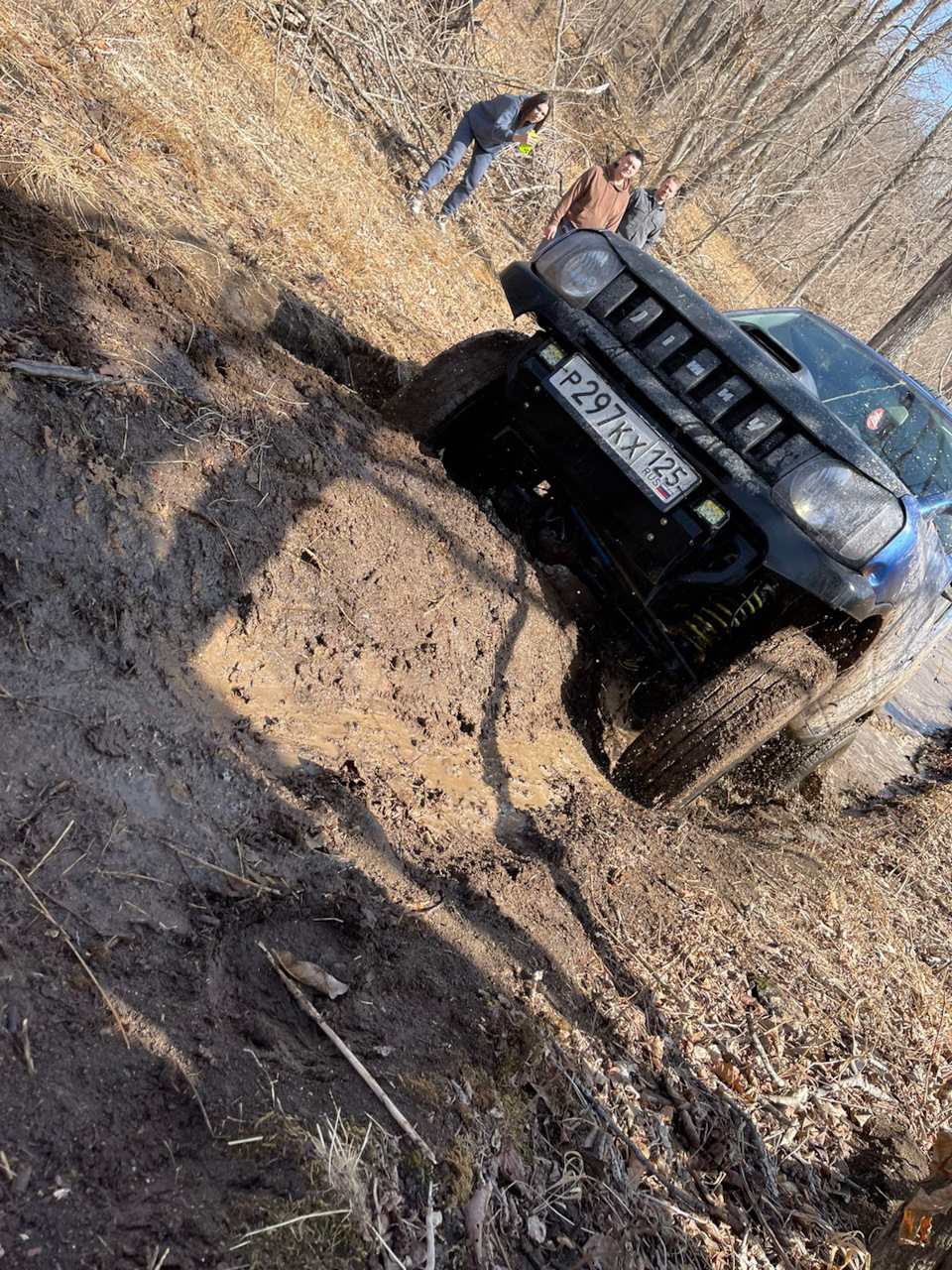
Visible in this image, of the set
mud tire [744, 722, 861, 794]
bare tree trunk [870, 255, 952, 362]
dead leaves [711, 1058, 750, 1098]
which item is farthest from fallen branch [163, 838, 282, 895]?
bare tree trunk [870, 255, 952, 362]

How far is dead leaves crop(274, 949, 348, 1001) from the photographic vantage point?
223cm

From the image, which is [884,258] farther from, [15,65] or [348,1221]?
[348,1221]

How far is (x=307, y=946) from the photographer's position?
7.73 feet

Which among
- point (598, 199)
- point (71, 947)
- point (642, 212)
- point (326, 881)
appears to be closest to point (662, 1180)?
point (326, 881)

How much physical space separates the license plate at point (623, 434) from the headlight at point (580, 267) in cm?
33

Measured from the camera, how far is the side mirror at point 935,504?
4426 mm

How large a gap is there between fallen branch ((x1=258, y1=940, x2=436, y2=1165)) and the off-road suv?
2.16 meters

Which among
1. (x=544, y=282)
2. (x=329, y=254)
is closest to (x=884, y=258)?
(x=329, y=254)

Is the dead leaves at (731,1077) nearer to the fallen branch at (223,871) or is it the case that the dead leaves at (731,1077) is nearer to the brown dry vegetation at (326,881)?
the brown dry vegetation at (326,881)

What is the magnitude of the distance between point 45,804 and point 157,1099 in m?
0.81

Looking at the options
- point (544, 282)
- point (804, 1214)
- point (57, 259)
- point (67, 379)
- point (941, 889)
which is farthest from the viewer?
point (941, 889)

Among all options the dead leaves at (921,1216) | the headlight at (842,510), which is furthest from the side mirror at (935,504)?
the dead leaves at (921,1216)

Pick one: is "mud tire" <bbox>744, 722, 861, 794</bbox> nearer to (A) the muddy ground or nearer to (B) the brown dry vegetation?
(B) the brown dry vegetation

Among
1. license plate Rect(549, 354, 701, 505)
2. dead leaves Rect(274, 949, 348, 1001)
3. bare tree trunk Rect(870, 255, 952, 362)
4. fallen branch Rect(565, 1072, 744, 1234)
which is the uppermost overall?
bare tree trunk Rect(870, 255, 952, 362)
